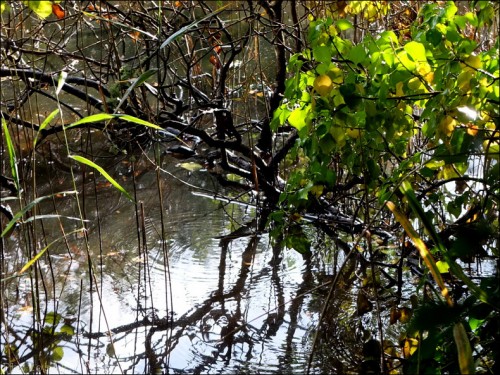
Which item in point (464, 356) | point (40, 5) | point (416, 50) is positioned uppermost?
point (40, 5)

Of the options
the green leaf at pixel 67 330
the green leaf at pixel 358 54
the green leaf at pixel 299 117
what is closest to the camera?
the green leaf at pixel 358 54

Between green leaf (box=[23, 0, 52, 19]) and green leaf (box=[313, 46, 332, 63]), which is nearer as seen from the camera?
green leaf (box=[23, 0, 52, 19])

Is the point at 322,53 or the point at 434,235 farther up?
the point at 322,53

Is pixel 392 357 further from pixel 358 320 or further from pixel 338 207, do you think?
pixel 338 207

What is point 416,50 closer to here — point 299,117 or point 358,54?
point 358,54

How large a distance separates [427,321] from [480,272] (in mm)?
1253

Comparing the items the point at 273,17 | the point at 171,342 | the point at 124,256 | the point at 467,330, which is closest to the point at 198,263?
the point at 124,256

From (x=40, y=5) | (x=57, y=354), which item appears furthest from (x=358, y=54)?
(x=57, y=354)

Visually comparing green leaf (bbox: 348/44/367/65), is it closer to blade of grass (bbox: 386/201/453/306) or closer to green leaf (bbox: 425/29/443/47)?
green leaf (bbox: 425/29/443/47)

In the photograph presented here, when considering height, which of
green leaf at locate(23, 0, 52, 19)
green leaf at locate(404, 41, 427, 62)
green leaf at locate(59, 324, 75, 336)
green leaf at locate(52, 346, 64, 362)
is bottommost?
green leaf at locate(52, 346, 64, 362)

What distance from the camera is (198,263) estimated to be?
336cm

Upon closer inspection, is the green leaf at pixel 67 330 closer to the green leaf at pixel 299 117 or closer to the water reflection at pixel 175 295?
the water reflection at pixel 175 295

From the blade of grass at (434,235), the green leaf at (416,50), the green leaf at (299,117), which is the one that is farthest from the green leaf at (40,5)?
the blade of grass at (434,235)

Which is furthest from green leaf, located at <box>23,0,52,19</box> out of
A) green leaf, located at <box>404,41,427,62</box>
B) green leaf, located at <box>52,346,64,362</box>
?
green leaf, located at <box>52,346,64,362</box>
